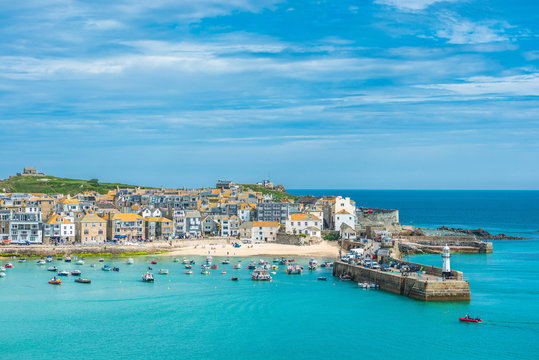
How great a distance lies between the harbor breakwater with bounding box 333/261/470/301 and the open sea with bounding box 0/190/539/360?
913mm

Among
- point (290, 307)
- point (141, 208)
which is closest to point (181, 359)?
point (290, 307)

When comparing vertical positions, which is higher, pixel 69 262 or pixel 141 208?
pixel 141 208

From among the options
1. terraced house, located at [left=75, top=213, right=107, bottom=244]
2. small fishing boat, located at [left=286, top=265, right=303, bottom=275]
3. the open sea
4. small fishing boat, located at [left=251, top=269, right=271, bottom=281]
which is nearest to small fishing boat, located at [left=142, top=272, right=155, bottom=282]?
the open sea

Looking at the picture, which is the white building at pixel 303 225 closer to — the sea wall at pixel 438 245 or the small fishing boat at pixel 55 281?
the sea wall at pixel 438 245

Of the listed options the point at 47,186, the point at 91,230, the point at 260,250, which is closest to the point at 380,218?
the point at 260,250

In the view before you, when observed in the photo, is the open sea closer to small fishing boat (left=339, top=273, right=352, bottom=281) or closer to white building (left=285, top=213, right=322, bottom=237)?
small fishing boat (left=339, top=273, right=352, bottom=281)

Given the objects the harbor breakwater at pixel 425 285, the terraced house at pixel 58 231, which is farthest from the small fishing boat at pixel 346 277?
the terraced house at pixel 58 231

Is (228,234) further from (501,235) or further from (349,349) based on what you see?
(349,349)

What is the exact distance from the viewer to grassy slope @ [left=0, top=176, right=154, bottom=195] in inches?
5536

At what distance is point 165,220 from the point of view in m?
86.2

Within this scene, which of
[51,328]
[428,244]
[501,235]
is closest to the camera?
[51,328]

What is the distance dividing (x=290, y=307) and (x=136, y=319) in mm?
11531

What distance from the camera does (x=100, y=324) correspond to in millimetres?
38750

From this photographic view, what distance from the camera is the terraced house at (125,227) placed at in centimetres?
8150
